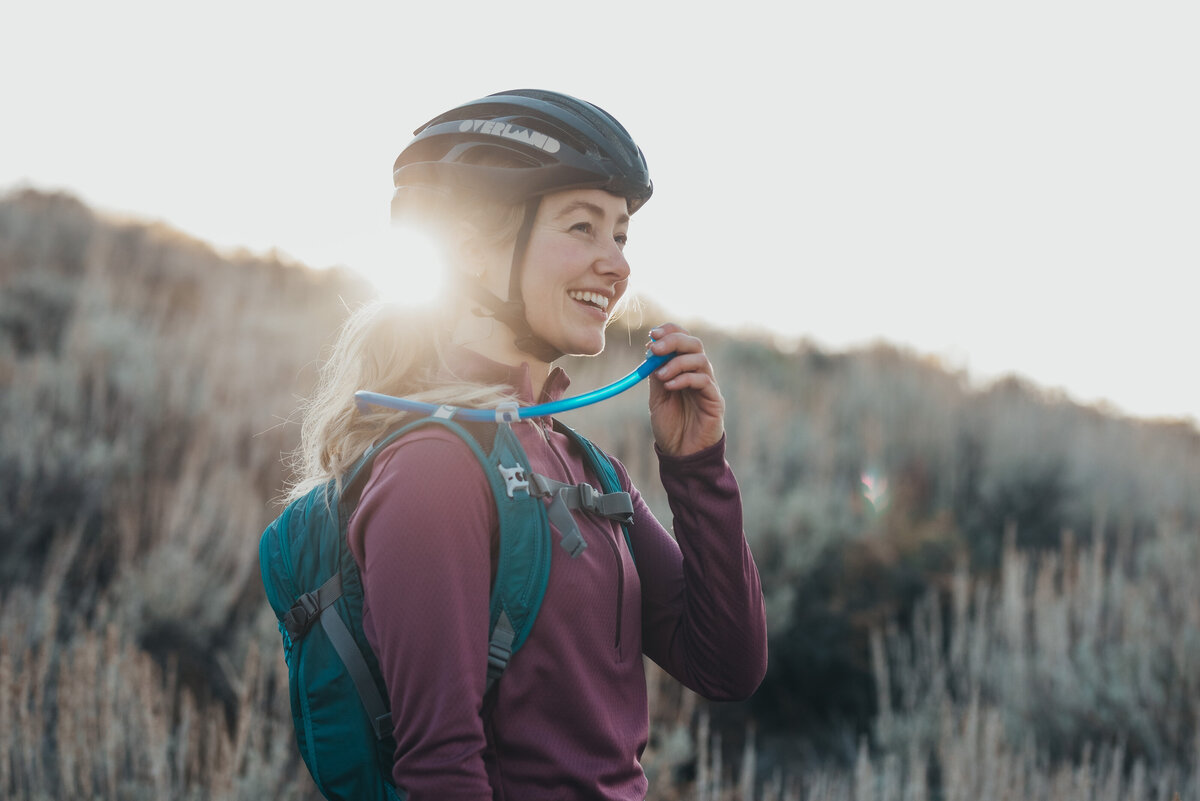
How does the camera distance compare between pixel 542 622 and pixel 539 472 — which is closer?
pixel 542 622

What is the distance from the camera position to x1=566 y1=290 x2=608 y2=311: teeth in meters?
1.84

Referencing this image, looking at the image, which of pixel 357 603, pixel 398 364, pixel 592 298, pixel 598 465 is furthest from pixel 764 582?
pixel 357 603

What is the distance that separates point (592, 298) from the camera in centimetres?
185

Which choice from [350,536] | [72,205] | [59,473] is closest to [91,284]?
[59,473]

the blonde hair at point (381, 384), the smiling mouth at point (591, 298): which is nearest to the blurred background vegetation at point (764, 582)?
the blonde hair at point (381, 384)

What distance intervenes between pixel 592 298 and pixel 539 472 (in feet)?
1.35

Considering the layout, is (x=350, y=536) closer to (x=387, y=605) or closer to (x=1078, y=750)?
(x=387, y=605)

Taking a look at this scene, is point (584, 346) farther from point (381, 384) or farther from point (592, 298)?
point (381, 384)

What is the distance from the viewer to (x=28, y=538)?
505 centimetres

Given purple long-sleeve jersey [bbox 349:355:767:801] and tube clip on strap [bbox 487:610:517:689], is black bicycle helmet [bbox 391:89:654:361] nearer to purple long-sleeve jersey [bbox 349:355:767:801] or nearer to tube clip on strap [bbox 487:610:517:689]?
purple long-sleeve jersey [bbox 349:355:767:801]

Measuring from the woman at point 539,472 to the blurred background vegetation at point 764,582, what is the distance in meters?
1.63

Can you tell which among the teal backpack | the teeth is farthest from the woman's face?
the teal backpack

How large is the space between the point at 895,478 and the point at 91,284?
8448mm

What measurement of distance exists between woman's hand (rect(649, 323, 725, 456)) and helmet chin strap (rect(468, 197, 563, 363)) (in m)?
0.24
